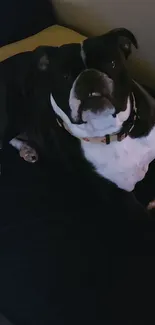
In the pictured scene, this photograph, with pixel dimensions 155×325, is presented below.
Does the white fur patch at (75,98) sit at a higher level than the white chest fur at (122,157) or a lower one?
higher

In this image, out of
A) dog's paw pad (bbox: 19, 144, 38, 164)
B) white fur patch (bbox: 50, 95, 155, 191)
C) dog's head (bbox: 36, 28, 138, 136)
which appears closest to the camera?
dog's head (bbox: 36, 28, 138, 136)

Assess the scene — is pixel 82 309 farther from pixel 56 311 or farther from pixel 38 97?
pixel 38 97

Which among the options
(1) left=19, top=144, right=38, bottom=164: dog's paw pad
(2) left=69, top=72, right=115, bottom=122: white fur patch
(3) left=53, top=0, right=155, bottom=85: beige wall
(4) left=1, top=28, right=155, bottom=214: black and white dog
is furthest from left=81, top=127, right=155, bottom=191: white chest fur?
(3) left=53, top=0, right=155, bottom=85: beige wall

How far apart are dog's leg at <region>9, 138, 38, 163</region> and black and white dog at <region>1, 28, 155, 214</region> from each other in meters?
0.04

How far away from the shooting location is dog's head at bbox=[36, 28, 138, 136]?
1.30m

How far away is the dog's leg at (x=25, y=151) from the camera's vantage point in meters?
1.72

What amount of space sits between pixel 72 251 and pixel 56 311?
162 mm

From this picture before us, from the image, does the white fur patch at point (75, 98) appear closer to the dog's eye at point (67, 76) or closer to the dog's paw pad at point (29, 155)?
the dog's eye at point (67, 76)

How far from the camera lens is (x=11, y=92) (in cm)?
168

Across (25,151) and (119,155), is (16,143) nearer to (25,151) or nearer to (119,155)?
(25,151)

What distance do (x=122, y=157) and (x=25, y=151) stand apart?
0.36m

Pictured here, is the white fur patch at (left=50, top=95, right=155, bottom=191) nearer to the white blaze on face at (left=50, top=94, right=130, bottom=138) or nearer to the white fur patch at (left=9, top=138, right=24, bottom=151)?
the white blaze on face at (left=50, top=94, right=130, bottom=138)

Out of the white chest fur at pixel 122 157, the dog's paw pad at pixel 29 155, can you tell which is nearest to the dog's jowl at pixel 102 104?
the white chest fur at pixel 122 157

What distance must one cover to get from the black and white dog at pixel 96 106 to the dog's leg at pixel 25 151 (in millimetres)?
44
